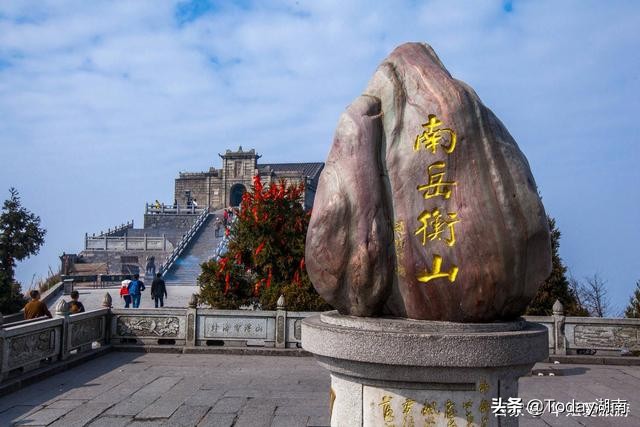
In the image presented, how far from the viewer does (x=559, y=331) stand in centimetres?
947

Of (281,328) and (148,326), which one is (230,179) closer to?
(148,326)

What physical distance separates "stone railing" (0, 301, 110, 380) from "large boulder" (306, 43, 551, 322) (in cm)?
536

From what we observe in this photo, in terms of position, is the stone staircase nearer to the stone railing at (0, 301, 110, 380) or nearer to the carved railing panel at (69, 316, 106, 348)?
the carved railing panel at (69, 316, 106, 348)

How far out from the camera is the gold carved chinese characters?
11.3 feet

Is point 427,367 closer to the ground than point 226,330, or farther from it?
farther from it

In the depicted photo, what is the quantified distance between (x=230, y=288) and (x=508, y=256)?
8636 mm

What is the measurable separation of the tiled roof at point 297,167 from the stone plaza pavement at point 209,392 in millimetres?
44746

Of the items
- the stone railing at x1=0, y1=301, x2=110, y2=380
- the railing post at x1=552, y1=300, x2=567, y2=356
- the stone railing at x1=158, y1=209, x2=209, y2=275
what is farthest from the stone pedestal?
the stone railing at x1=158, y1=209, x2=209, y2=275

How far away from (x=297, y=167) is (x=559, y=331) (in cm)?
4913

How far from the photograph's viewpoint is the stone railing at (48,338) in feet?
22.6

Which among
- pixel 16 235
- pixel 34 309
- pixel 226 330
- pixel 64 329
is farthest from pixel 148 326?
pixel 16 235

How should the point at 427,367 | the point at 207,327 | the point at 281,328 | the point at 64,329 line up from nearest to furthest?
1. the point at 427,367
2. the point at 64,329
3. the point at 281,328
4. the point at 207,327

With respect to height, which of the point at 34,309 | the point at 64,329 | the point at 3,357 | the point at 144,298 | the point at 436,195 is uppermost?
the point at 436,195

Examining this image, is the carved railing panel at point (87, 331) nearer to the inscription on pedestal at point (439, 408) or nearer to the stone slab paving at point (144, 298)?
the stone slab paving at point (144, 298)
